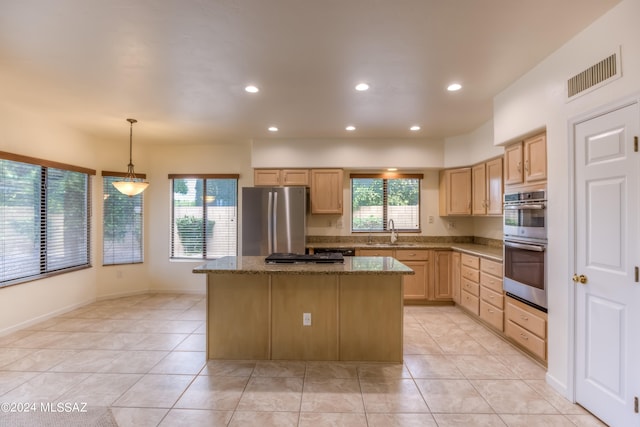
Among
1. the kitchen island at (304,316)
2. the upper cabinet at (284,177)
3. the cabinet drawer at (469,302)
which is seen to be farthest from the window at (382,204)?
the kitchen island at (304,316)

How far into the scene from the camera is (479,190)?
4.64 meters

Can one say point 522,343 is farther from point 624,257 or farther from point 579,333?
point 624,257

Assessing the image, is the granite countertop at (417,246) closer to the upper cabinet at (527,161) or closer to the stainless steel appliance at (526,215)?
the stainless steel appliance at (526,215)

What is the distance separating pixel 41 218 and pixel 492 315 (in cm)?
585

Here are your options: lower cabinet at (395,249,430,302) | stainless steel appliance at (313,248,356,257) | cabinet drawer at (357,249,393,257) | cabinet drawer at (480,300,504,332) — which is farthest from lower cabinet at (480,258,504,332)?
stainless steel appliance at (313,248,356,257)

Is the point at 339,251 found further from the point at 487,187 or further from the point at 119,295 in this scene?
the point at 119,295

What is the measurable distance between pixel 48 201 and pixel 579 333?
600 centimetres

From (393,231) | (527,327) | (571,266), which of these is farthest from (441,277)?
(571,266)

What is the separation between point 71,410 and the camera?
7.38ft

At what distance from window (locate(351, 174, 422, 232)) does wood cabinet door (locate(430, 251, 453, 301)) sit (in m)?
0.81

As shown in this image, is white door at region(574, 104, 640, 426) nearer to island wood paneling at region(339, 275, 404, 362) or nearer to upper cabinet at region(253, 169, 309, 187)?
island wood paneling at region(339, 275, 404, 362)

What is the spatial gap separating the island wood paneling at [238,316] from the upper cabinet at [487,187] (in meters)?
3.19

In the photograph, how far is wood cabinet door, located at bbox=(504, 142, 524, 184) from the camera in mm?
3140

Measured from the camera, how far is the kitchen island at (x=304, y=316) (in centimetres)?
300
